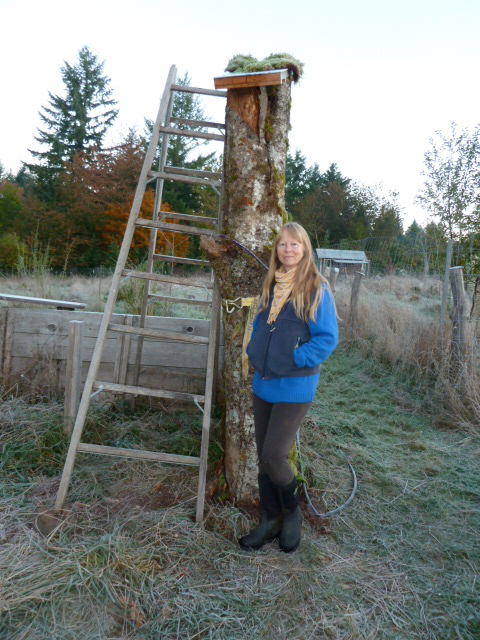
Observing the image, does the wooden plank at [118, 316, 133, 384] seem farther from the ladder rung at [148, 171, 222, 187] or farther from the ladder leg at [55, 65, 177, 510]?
the ladder rung at [148, 171, 222, 187]

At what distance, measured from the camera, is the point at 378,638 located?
187 cm

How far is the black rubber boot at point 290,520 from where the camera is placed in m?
2.33

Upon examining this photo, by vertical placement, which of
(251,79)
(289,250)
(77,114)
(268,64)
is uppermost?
(77,114)

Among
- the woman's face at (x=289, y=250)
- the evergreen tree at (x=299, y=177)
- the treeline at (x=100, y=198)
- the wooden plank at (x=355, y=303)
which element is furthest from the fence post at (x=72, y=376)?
the evergreen tree at (x=299, y=177)

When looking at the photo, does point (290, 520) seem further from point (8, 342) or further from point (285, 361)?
point (8, 342)

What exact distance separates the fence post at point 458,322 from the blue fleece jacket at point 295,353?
289 centimetres

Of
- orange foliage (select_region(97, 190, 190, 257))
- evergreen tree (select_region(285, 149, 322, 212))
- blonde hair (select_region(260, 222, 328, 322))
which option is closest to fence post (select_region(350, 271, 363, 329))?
blonde hair (select_region(260, 222, 328, 322))

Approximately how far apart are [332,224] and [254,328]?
2714 cm

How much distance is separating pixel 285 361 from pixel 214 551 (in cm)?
102

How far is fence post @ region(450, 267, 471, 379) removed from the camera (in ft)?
14.9

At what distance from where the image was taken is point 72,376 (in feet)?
10.5

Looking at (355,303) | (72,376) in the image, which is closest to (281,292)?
(72,376)

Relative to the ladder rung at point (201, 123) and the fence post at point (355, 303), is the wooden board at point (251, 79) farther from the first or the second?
the fence post at point (355, 303)

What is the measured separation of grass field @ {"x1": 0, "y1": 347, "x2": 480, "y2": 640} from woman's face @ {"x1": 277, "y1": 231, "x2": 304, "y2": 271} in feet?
4.65
